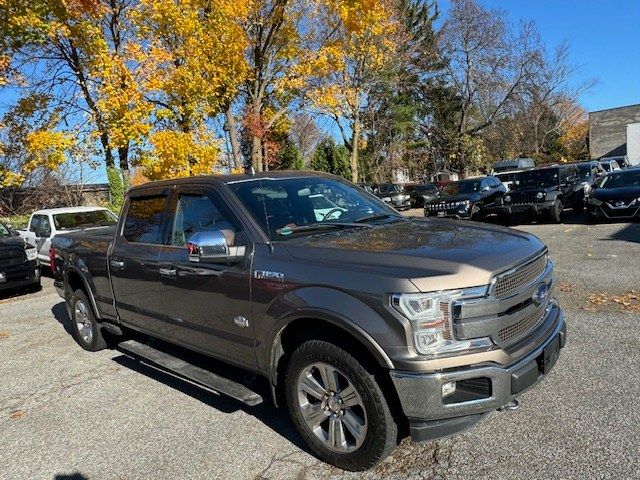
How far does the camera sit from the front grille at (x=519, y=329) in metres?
2.97

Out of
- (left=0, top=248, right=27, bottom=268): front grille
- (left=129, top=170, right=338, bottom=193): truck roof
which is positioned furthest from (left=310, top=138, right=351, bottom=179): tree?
(left=129, top=170, right=338, bottom=193): truck roof

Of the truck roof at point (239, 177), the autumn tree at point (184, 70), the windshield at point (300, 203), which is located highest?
the autumn tree at point (184, 70)

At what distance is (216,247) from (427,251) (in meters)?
1.44

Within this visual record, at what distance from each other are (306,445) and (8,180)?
16734 millimetres

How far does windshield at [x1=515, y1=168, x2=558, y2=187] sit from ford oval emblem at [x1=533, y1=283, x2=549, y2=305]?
46.5 ft

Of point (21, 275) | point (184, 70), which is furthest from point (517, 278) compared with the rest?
point (184, 70)

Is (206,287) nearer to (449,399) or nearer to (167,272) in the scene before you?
(167,272)

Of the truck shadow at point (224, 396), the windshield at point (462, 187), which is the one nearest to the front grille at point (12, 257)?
the truck shadow at point (224, 396)

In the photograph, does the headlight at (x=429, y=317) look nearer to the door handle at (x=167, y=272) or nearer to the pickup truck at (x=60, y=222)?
the door handle at (x=167, y=272)

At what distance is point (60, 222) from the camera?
1242 centimetres

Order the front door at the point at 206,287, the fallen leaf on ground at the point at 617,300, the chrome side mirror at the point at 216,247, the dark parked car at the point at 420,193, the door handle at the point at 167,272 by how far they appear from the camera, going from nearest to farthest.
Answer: the chrome side mirror at the point at 216,247 < the front door at the point at 206,287 < the door handle at the point at 167,272 < the fallen leaf on ground at the point at 617,300 < the dark parked car at the point at 420,193

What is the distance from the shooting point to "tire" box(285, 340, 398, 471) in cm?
297

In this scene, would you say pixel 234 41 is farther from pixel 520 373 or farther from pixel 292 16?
pixel 520 373

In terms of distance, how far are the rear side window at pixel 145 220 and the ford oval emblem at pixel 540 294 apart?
3.08 m
